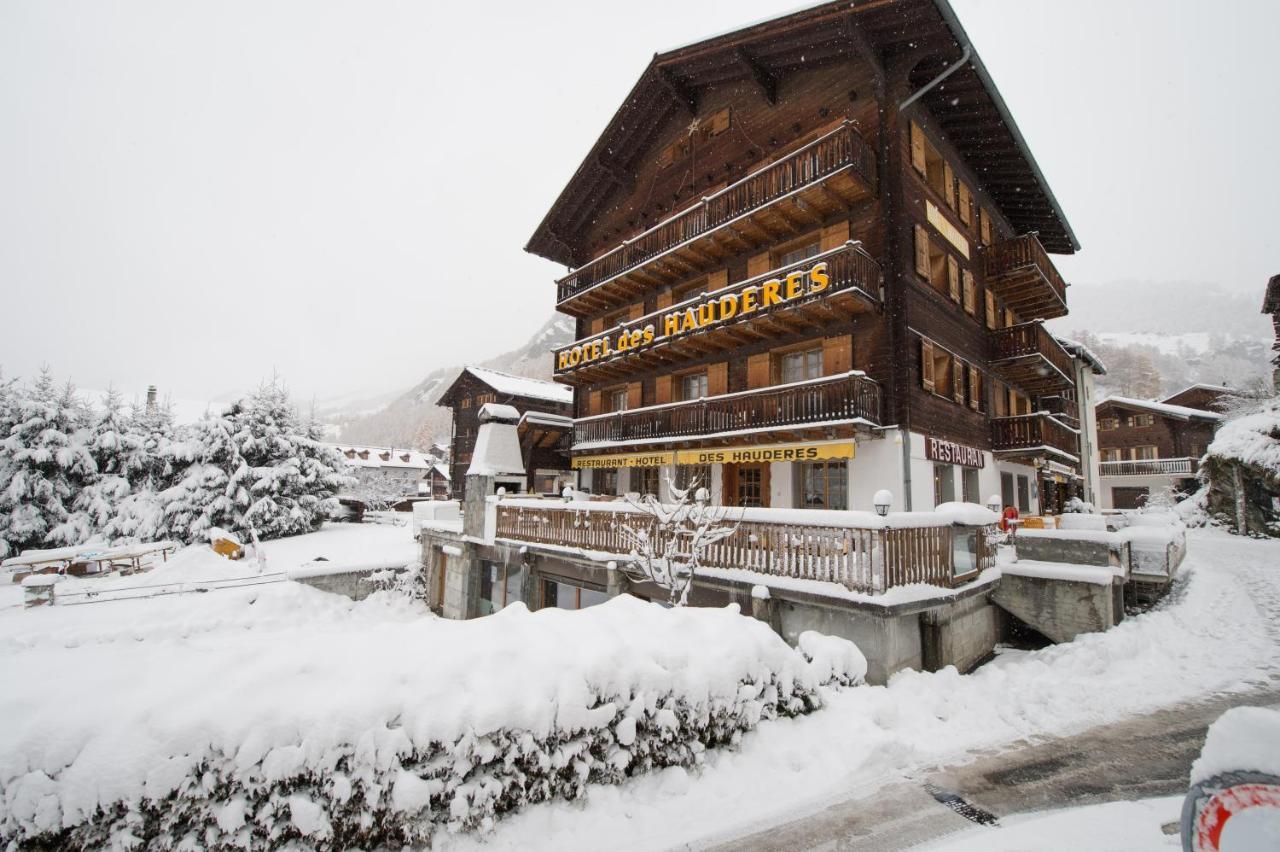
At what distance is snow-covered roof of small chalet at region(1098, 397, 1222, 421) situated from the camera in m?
39.4

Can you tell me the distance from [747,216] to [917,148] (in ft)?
17.7

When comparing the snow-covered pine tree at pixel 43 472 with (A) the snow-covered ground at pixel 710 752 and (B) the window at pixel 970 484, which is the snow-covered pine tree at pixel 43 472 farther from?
(B) the window at pixel 970 484

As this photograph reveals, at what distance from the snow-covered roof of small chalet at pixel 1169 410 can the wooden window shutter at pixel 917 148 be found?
36687 millimetres

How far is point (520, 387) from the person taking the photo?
3728 centimetres

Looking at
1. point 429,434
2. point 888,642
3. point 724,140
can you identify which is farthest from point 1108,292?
point 888,642

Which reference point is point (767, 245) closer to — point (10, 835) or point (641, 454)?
point (641, 454)

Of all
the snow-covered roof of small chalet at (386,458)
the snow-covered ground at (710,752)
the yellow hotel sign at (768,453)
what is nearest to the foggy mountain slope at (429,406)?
the snow-covered roof of small chalet at (386,458)

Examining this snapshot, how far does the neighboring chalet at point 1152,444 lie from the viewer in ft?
130

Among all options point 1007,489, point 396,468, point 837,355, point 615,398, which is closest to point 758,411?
point 837,355

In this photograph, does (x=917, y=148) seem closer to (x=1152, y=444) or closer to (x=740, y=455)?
(x=740, y=455)

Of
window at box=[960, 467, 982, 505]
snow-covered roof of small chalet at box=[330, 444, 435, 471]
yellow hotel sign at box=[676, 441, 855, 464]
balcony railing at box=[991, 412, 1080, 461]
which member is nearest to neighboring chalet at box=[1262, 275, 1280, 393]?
balcony railing at box=[991, 412, 1080, 461]

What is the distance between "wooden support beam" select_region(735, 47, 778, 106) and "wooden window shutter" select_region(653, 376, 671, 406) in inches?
381

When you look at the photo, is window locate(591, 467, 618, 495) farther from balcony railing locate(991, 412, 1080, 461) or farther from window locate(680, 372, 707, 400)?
balcony railing locate(991, 412, 1080, 461)

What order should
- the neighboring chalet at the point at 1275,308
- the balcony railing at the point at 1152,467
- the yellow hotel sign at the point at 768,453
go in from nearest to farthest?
the yellow hotel sign at the point at 768,453, the neighboring chalet at the point at 1275,308, the balcony railing at the point at 1152,467
